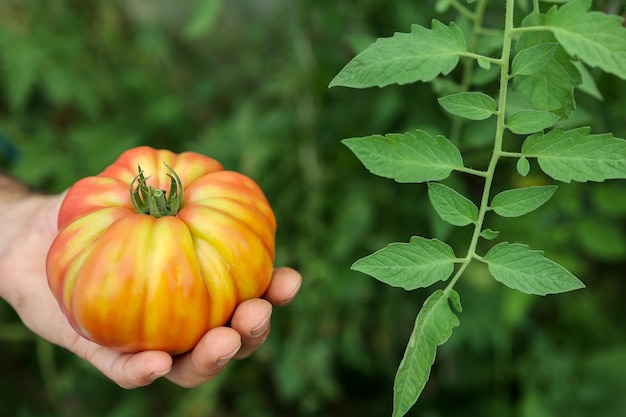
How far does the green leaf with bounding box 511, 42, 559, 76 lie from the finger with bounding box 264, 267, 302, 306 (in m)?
0.50

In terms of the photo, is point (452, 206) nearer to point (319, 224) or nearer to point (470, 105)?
point (470, 105)

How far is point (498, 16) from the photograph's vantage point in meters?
1.60

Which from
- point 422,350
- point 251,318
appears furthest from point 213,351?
point 422,350

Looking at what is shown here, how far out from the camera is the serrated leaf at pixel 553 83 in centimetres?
84

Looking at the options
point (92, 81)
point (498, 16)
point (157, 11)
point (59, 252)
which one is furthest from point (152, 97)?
point (59, 252)

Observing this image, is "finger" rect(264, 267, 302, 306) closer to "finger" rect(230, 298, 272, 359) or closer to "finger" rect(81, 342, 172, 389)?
"finger" rect(230, 298, 272, 359)

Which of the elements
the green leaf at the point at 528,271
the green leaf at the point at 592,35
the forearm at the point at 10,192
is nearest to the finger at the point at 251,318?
the green leaf at the point at 528,271

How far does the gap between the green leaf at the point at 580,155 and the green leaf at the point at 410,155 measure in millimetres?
106

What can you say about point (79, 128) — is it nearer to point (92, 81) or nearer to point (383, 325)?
point (92, 81)

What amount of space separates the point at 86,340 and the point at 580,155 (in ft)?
2.84

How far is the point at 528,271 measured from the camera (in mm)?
736

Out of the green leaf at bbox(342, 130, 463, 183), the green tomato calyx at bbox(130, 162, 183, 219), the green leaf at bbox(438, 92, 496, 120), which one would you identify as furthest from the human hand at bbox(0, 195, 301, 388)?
the green leaf at bbox(438, 92, 496, 120)

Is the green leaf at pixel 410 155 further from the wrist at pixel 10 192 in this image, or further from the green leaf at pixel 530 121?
the wrist at pixel 10 192

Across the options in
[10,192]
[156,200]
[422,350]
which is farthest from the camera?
[10,192]
